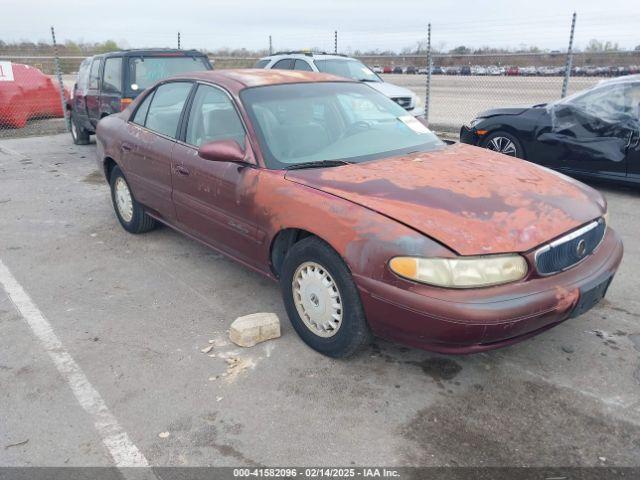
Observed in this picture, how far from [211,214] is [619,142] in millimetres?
5009

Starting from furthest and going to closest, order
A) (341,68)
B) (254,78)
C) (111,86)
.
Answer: (341,68), (111,86), (254,78)

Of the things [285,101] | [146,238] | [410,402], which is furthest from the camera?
[146,238]

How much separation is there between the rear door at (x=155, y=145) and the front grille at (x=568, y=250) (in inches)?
116

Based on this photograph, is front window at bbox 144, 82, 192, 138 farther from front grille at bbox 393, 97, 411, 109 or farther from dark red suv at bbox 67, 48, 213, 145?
front grille at bbox 393, 97, 411, 109

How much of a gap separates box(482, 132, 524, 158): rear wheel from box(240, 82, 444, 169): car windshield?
138 inches

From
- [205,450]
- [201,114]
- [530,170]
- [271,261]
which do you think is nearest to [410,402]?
[205,450]

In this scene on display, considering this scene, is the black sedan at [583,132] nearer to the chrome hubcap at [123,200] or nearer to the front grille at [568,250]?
the front grille at [568,250]

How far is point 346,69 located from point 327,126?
7.69 meters

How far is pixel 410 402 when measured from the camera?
9.52 feet

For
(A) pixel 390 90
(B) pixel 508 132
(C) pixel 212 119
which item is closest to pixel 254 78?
(C) pixel 212 119

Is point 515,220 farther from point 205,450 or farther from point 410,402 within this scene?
point 205,450

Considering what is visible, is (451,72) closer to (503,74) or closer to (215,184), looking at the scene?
(503,74)

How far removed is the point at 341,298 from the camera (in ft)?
9.88

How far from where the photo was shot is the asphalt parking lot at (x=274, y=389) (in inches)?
101
